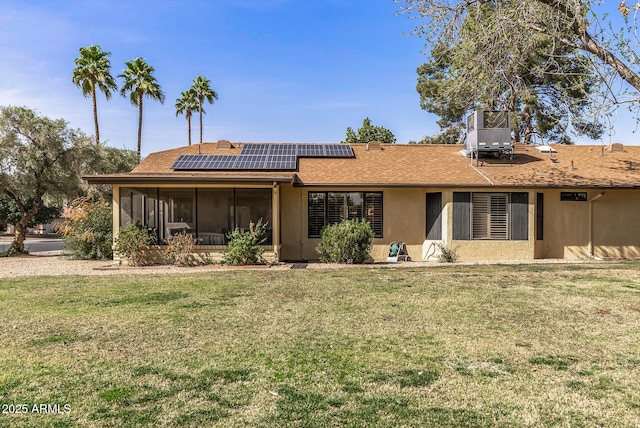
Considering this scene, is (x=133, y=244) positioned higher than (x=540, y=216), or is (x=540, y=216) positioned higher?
(x=540, y=216)

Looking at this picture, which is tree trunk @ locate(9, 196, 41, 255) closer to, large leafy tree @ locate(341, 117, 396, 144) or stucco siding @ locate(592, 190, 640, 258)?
stucco siding @ locate(592, 190, 640, 258)

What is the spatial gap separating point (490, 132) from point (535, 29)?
7.25m

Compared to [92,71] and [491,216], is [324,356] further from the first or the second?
[92,71]

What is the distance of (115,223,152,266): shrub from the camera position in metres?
13.7

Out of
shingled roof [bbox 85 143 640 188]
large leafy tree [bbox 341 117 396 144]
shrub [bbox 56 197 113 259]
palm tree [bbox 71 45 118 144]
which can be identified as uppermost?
palm tree [bbox 71 45 118 144]

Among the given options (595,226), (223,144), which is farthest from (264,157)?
(595,226)

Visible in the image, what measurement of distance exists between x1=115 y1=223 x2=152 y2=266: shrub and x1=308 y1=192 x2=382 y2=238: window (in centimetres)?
563

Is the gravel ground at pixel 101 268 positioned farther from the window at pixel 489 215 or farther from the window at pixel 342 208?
the window at pixel 342 208

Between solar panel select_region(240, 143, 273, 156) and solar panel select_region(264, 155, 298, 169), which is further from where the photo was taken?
solar panel select_region(240, 143, 273, 156)

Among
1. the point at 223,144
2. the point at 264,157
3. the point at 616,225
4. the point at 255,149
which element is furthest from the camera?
the point at 223,144

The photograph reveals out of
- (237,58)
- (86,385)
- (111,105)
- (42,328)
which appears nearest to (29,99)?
(237,58)

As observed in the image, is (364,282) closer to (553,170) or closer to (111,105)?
(553,170)

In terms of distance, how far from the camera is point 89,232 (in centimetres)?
1560

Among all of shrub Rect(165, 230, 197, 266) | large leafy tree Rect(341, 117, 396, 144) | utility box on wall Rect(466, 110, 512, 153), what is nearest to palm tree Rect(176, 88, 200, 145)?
large leafy tree Rect(341, 117, 396, 144)
